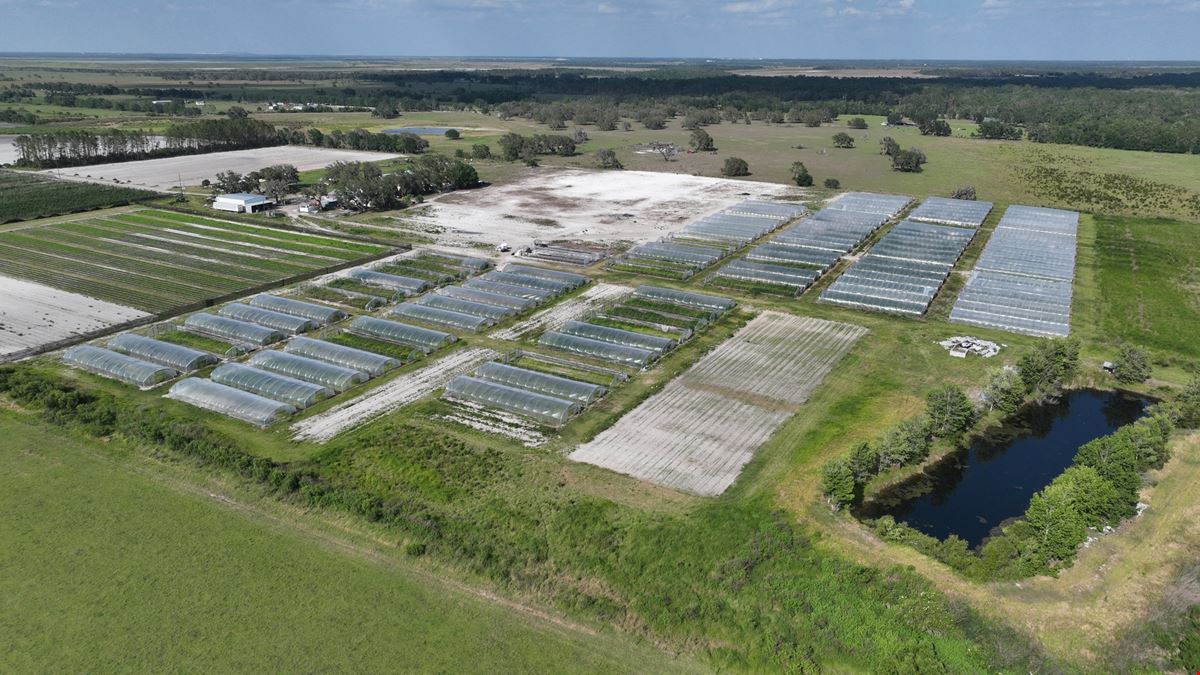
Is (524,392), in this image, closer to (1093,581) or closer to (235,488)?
(235,488)

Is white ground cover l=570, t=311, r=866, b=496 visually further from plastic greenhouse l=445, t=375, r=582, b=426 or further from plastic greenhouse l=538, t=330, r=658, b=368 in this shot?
plastic greenhouse l=538, t=330, r=658, b=368

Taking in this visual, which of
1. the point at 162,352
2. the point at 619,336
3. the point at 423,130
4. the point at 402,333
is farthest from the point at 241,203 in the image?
the point at 423,130

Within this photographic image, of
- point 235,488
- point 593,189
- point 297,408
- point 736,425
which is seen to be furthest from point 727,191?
point 235,488

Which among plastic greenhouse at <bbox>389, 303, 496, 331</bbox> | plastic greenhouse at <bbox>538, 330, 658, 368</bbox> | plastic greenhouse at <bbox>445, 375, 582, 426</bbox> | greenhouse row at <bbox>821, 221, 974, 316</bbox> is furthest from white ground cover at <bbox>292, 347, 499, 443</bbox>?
greenhouse row at <bbox>821, 221, 974, 316</bbox>

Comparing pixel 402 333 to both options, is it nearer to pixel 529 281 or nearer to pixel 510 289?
pixel 510 289

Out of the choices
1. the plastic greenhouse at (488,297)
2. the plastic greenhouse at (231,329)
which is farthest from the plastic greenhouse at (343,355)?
the plastic greenhouse at (488,297)

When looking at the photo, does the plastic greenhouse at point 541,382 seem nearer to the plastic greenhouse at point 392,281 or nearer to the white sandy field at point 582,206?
the plastic greenhouse at point 392,281

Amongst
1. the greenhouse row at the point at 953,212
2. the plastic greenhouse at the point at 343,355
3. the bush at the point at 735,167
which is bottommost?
the plastic greenhouse at the point at 343,355
